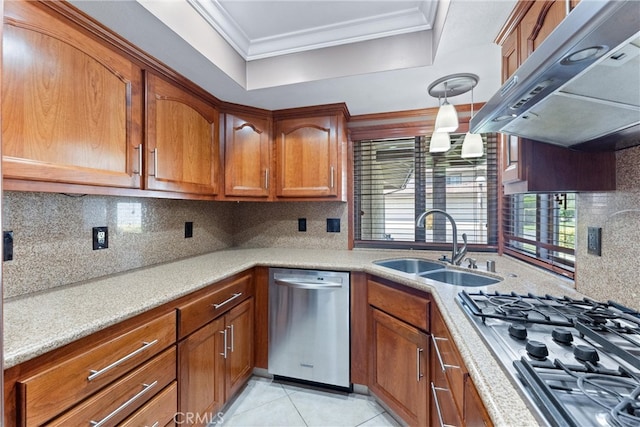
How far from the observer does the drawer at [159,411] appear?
1.08 m

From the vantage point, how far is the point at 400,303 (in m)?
1.57

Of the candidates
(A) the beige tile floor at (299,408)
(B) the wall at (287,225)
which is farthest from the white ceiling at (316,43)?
(A) the beige tile floor at (299,408)

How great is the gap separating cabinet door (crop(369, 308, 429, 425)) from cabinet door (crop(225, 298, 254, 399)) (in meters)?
0.80

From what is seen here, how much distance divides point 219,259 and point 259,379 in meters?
0.91

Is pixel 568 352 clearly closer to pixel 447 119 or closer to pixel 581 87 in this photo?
pixel 581 87

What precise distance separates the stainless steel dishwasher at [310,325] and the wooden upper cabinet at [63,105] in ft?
3.57

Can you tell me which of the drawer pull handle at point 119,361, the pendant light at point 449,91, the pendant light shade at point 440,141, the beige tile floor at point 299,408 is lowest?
the beige tile floor at point 299,408

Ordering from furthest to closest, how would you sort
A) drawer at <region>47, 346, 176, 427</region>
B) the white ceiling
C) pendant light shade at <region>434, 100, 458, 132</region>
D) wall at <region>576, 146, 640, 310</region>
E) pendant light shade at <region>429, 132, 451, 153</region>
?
pendant light shade at <region>429, 132, 451, 153</region> < pendant light shade at <region>434, 100, 458, 132</region> < the white ceiling < wall at <region>576, 146, 640, 310</region> < drawer at <region>47, 346, 176, 427</region>

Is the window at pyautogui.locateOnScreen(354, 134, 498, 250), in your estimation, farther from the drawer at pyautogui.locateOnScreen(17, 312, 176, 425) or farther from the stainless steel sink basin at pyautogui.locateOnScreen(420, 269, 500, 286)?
the drawer at pyautogui.locateOnScreen(17, 312, 176, 425)

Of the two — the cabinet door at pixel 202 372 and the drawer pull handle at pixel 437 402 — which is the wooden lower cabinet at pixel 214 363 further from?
the drawer pull handle at pixel 437 402

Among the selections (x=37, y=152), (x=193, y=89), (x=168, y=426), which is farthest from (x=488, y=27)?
(x=168, y=426)

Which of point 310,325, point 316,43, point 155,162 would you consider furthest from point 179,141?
point 310,325

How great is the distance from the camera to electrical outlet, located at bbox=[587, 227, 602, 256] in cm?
118

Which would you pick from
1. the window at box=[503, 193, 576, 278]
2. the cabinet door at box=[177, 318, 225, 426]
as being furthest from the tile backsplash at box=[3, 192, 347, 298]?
the window at box=[503, 193, 576, 278]
